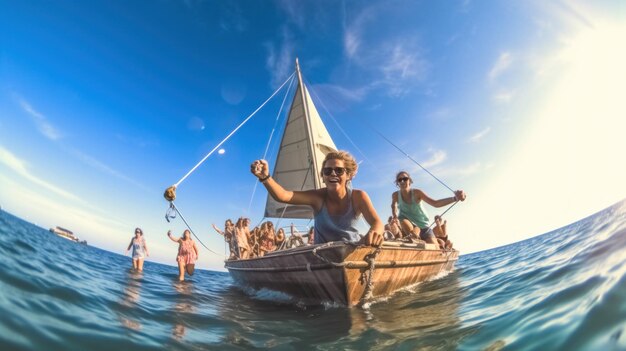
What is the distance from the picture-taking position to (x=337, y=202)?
13.1 ft

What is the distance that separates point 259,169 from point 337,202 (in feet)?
4.69

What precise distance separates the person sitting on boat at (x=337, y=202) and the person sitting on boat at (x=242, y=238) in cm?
670

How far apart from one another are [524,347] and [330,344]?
4.69ft

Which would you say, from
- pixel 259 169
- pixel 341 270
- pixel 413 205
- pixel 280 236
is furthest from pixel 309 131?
pixel 259 169

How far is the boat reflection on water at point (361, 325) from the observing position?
237 centimetres

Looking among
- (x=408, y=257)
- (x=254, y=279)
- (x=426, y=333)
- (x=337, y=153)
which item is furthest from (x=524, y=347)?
(x=254, y=279)

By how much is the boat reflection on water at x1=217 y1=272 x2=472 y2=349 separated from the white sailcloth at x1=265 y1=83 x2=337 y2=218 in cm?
839

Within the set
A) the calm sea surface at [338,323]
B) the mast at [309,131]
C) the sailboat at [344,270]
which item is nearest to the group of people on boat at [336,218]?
the sailboat at [344,270]

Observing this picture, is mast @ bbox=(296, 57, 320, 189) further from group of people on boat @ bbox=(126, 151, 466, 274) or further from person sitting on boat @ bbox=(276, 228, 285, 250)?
person sitting on boat @ bbox=(276, 228, 285, 250)

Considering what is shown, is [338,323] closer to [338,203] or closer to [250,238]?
[338,203]

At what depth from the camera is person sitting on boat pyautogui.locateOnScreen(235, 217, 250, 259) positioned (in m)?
10.2

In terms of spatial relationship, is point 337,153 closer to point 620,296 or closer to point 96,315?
point 620,296

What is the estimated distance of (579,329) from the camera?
155 centimetres

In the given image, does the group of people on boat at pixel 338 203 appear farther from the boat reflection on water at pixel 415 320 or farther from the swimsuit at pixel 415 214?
the swimsuit at pixel 415 214
